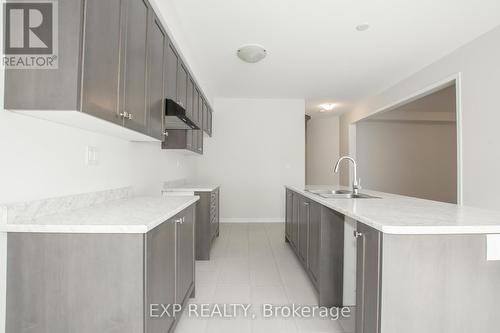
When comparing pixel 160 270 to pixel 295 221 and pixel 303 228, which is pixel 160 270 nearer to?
pixel 303 228

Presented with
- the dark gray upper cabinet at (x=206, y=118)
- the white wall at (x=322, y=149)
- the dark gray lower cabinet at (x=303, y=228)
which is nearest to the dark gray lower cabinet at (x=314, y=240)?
the dark gray lower cabinet at (x=303, y=228)

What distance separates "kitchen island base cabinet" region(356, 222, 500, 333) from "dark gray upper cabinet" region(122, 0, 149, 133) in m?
1.49

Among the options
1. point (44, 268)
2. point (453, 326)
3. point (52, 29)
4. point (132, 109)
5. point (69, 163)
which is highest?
point (52, 29)

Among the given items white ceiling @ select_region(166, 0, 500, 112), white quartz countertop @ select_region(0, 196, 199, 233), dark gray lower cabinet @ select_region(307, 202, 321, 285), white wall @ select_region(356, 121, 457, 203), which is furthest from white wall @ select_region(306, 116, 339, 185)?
white quartz countertop @ select_region(0, 196, 199, 233)

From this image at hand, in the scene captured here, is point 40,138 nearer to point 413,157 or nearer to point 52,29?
point 52,29

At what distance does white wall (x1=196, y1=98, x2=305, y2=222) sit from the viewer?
5340 mm

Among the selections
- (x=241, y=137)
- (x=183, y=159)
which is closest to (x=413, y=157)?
(x=241, y=137)

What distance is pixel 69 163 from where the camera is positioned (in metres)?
1.52

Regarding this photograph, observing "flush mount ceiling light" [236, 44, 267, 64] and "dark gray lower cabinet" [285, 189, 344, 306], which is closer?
"dark gray lower cabinet" [285, 189, 344, 306]

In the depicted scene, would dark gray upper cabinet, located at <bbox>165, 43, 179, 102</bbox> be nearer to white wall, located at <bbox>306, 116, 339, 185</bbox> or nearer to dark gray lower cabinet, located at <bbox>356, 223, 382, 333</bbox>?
dark gray lower cabinet, located at <bbox>356, 223, 382, 333</bbox>

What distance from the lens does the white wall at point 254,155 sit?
210 inches

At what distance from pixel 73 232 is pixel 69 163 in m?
0.60

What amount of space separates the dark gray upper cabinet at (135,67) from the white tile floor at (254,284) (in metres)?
1.45

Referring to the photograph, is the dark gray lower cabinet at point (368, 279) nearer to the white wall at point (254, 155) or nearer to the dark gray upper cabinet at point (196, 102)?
the dark gray upper cabinet at point (196, 102)
